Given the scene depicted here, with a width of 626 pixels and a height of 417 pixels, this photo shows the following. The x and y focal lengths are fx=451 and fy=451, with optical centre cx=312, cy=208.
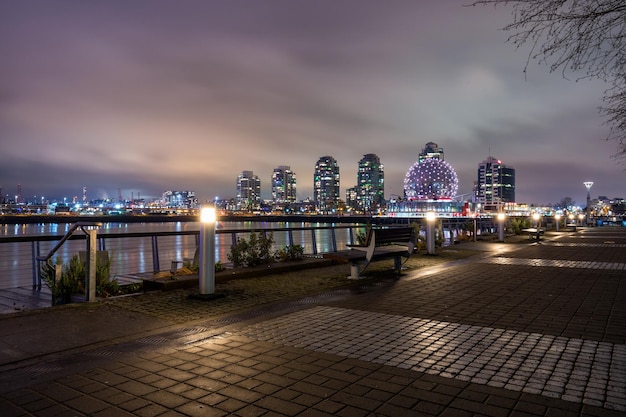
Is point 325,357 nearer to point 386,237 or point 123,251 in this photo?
point 386,237

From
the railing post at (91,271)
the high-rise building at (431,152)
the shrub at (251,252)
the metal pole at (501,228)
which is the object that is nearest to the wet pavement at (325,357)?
the railing post at (91,271)

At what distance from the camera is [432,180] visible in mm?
121625

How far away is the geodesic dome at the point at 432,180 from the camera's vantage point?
393 ft

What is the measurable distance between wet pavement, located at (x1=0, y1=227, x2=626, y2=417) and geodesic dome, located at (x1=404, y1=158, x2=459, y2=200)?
11529 centimetres

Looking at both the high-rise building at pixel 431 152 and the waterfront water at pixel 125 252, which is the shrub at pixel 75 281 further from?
the high-rise building at pixel 431 152

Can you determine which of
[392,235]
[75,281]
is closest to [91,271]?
[75,281]

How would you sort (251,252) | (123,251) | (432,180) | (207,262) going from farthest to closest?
(432,180)
(123,251)
(251,252)
(207,262)

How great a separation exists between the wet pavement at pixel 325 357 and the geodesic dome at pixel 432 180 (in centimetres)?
11529

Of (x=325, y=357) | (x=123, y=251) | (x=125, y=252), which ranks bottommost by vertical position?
(x=125, y=252)

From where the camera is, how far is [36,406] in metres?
3.77

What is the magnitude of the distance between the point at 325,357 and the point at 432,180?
121 m

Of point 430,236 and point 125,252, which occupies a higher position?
point 430,236

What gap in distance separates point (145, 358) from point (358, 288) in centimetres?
550

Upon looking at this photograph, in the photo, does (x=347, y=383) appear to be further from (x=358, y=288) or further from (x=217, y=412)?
(x=358, y=288)
